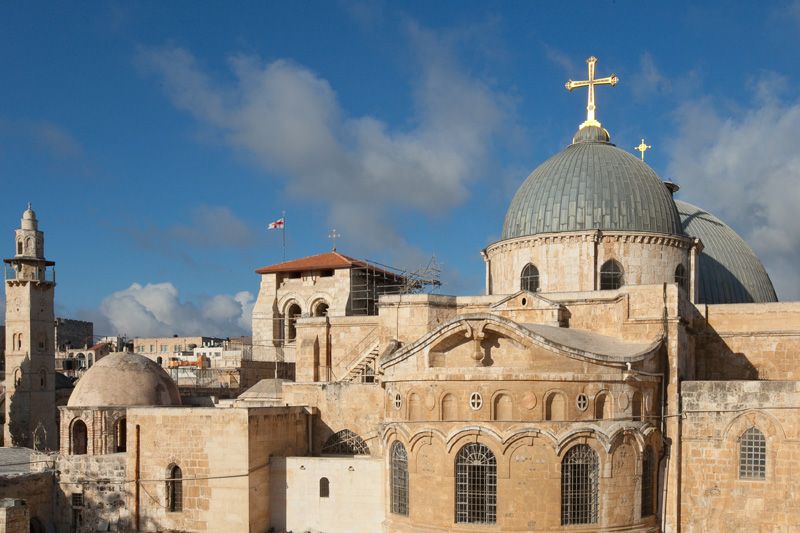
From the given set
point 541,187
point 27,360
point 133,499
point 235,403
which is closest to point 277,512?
point 133,499

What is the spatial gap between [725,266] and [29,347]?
35.8 meters

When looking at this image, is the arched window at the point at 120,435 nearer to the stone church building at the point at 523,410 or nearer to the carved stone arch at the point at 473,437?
the stone church building at the point at 523,410

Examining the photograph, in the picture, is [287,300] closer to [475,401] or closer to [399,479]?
[399,479]

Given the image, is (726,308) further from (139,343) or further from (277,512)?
(139,343)

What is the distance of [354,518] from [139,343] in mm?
74254

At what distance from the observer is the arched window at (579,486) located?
2378 centimetres

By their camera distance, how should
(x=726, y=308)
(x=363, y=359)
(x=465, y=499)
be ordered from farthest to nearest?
(x=363, y=359)
(x=726, y=308)
(x=465, y=499)

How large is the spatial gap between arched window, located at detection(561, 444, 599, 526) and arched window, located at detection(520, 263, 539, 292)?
379 inches

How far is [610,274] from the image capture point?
31.9 m

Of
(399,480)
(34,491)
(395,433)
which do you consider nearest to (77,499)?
(34,491)

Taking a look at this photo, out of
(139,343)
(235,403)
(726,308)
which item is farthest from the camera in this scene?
(139,343)

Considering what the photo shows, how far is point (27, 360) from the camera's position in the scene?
46.2 m

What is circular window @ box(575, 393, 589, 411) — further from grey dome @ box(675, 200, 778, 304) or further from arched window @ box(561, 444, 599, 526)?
grey dome @ box(675, 200, 778, 304)

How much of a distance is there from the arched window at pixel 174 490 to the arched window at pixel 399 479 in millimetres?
7803
